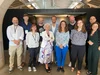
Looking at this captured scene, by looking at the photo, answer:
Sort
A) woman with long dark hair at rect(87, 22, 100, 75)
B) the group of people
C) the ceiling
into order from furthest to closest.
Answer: the ceiling, the group of people, woman with long dark hair at rect(87, 22, 100, 75)

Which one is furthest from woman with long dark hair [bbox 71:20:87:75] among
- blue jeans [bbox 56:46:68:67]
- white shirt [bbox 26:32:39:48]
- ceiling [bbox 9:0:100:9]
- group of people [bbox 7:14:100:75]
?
ceiling [bbox 9:0:100:9]

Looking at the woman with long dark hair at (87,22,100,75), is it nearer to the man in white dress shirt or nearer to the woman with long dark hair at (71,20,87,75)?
the woman with long dark hair at (71,20,87,75)

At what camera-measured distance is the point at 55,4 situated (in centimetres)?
761

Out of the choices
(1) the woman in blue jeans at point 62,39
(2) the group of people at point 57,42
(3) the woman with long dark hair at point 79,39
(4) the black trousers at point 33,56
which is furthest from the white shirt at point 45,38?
(3) the woman with long dark hair at point 79,39

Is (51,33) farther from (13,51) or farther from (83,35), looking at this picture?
(13,51)

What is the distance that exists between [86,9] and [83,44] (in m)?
3.78

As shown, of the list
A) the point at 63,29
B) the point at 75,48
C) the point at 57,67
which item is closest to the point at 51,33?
the point at 63,29

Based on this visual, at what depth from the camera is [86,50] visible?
443 centimetres

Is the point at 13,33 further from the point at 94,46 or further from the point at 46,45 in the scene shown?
the point at 94,46

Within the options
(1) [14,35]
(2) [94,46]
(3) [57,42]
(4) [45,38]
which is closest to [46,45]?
(4) [45,38]

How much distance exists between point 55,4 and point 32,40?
379 cm

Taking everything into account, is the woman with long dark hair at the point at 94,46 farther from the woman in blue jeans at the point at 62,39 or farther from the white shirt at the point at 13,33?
the white shirt at the point at 13,33

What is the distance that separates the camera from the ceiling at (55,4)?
721cm

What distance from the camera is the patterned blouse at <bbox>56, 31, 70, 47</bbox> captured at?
420 cm
